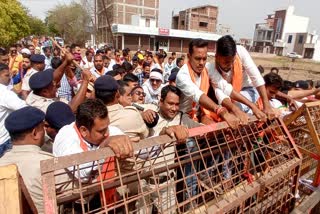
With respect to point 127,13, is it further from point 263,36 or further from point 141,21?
point 263,36

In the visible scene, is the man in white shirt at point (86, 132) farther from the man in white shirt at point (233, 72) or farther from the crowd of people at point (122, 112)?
the man in white shirt at point (233, 72)

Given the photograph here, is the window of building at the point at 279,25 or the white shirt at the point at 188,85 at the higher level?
the window of building at the point at 279,25

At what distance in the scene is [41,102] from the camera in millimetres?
3275

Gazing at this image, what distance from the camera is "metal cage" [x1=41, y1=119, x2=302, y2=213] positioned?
1.52 meters

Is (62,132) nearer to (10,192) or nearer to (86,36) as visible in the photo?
(10,192)

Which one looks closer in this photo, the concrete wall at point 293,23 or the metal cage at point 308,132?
the metal cage at point 308,132

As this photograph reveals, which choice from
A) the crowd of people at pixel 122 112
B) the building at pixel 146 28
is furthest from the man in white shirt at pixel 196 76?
the building at pixel 146 28

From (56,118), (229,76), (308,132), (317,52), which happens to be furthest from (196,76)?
(317,52)

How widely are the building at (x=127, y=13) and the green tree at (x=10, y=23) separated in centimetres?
2489

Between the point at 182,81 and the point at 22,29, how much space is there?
116 ft

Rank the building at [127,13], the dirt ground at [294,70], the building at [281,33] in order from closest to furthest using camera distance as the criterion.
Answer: the dirt ground at [294,70] → the building at [127,13] → the building at [281,33]

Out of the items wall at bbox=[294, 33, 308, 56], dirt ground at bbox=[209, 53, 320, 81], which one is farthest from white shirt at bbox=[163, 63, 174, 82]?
wall at bbox=[294, 33, 308, 56]

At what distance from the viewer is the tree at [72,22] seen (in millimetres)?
52044

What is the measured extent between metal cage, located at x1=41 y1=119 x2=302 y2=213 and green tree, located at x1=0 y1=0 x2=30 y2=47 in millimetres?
28502
